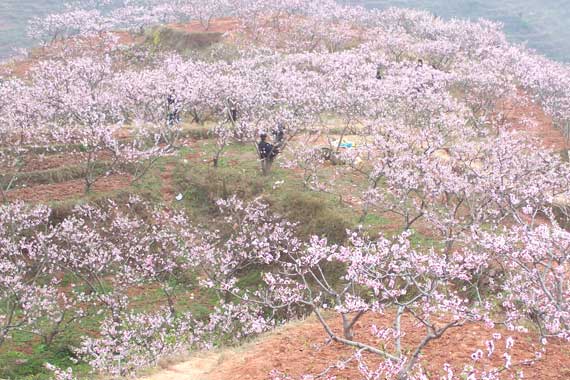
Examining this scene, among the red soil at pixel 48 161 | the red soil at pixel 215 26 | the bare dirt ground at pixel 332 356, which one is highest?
the red soil at pixel 215 26

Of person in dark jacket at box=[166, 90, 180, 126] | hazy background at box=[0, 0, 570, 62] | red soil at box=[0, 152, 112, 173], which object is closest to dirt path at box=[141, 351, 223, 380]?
red soil at box=[0, 152, 112, 173]

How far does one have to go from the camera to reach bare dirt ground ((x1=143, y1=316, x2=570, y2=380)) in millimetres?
9812

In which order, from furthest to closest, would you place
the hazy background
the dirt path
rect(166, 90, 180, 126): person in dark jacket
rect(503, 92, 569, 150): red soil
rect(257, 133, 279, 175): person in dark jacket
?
the hazy background < rect(503, 92, 569, 150): red soil < rect(166, 90, 180, 126): person in dark jacket < rect(257, 133, 279, 175): person in dark jacket < the dirt path

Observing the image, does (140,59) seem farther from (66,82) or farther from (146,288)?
(146,288)

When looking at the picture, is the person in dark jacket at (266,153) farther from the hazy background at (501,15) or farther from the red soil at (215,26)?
the hazy background at (501,15)

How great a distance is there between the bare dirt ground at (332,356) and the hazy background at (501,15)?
120m

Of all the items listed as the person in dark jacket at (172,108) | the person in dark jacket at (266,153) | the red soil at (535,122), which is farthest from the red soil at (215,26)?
the person in dark jacket at (266,153)

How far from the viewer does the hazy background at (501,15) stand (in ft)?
407

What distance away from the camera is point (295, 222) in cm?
2125

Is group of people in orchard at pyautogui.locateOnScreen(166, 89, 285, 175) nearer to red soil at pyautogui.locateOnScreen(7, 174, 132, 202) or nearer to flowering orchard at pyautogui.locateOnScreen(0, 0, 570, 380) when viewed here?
flowering orchard at pyautogui.locateOnScreen(0, 0, 570, 380)

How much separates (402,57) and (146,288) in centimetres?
4185

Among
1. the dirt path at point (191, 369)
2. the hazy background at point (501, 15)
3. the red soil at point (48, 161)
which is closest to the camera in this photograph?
the dirt path at point (191, 369)

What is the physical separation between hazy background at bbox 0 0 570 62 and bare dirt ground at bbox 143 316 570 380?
120m

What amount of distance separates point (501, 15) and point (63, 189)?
150666 mm
